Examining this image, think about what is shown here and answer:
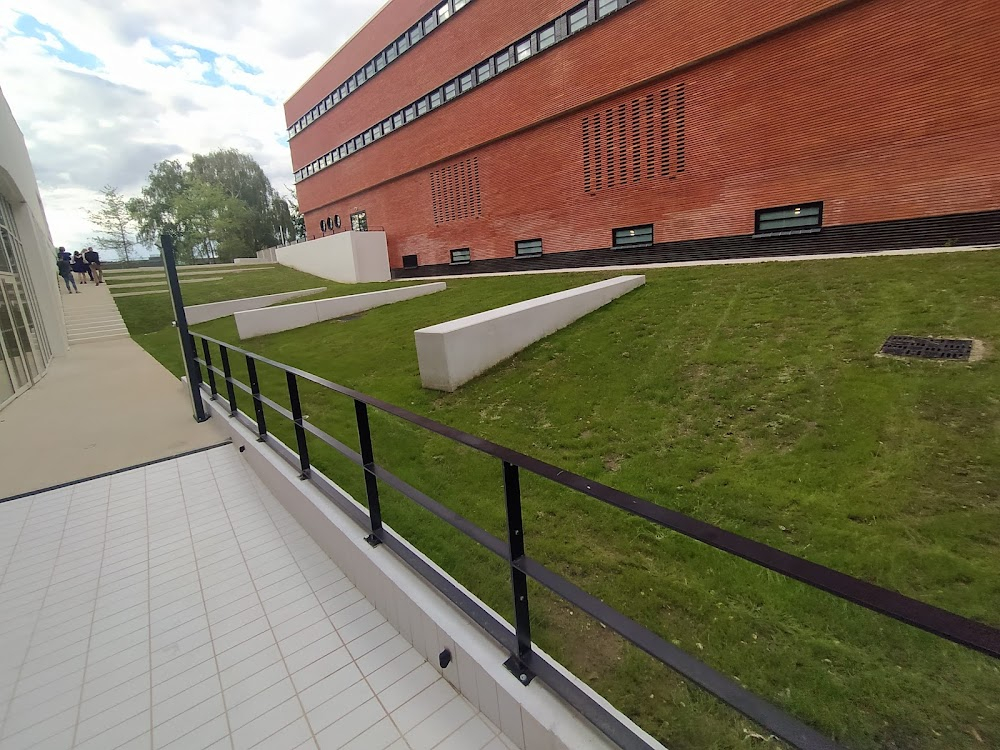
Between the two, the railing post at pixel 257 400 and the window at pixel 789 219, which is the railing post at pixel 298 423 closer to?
the railing post at pixel 257 400

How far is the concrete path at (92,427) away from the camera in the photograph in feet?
15.4

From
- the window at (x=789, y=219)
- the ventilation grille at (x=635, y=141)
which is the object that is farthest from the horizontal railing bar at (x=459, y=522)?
the ventilation grille at (x=635, y=141)

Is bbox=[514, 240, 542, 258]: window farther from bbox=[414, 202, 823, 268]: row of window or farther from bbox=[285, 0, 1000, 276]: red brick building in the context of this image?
bbox=[414, 202, 823, 268]: row of window

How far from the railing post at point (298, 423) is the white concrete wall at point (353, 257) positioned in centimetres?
1955

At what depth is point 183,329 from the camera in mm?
5418

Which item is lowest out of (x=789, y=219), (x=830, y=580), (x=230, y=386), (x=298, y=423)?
(x=230, y=386)

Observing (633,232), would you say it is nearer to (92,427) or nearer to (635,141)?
(635,141)

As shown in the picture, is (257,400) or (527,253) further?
(527,253)

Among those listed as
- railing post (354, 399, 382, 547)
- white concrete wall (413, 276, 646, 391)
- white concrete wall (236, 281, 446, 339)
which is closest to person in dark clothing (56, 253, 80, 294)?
white concrete wall (236, 281, 446, 339)

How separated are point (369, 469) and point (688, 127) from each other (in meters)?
12.4

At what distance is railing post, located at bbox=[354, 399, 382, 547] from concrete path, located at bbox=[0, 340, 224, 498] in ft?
11.4

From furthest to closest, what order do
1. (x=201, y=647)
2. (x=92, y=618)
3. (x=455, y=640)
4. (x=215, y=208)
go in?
(x=215, y=208)
(x=92, y=618)
(x=201, y=647)
(x=455, y=640)

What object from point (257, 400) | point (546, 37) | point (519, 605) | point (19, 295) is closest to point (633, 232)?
point (546, 37)

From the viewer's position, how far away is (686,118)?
1143cm
